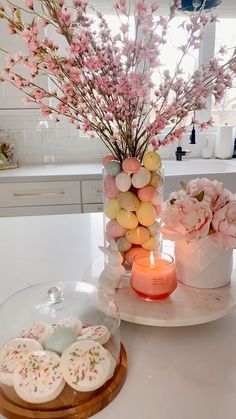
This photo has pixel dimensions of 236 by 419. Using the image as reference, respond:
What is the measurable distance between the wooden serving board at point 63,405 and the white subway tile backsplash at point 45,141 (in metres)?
2.54

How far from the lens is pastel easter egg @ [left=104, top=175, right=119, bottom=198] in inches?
32.3

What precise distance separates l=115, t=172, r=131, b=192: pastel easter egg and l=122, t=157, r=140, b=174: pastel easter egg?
0.6 inches

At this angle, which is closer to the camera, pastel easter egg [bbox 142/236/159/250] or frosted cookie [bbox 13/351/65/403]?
frosted cookie [bbox 13/351/65/403]

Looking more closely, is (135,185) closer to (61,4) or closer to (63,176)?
(61,4)

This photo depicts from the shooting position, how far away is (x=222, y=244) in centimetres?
69

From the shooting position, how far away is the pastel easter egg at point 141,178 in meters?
0.79

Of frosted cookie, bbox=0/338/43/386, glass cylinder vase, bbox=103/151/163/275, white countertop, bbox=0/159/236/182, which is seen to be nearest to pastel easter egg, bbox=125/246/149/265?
glass cylinder vase, bbox=103/151/163/275

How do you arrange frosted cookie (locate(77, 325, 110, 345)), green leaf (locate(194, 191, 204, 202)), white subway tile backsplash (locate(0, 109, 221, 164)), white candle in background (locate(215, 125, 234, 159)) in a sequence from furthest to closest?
white candle in background (locate(215, 125, 234, 159)) < white subway tile backsplash (locate(0, 109, 221, 164)) < green leaf (locate(194, 191, 204, 202)) < frosted cookie (locate(77, 325, 110, 345))

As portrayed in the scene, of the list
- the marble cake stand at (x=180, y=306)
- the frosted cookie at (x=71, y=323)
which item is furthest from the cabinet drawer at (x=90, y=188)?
the frosted cookie at (x=71, y=323)

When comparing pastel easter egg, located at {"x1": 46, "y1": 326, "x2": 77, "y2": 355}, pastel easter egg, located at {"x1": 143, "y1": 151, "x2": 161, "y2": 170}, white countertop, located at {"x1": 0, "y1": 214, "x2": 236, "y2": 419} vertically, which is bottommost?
white countertop, located at {"x1": 0, "y1": 214, "x2": 236, "y2": 419}

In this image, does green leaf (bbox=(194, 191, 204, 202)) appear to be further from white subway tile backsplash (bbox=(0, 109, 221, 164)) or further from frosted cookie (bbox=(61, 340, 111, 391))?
white subway tile backsplash (bbox=(0, 109, 221, 164))

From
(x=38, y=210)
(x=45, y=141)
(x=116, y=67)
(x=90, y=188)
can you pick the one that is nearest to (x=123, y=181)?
(x=116, y=67)

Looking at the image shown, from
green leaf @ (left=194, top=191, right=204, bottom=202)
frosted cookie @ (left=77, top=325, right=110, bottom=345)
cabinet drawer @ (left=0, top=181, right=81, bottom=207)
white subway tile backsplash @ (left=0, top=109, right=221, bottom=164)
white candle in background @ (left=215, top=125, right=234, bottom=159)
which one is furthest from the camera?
white candle in background @ (left=215, top=125, right=234, bottom=159)

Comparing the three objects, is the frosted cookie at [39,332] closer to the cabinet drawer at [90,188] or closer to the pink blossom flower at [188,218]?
the pink blossom flower at [188,218]
